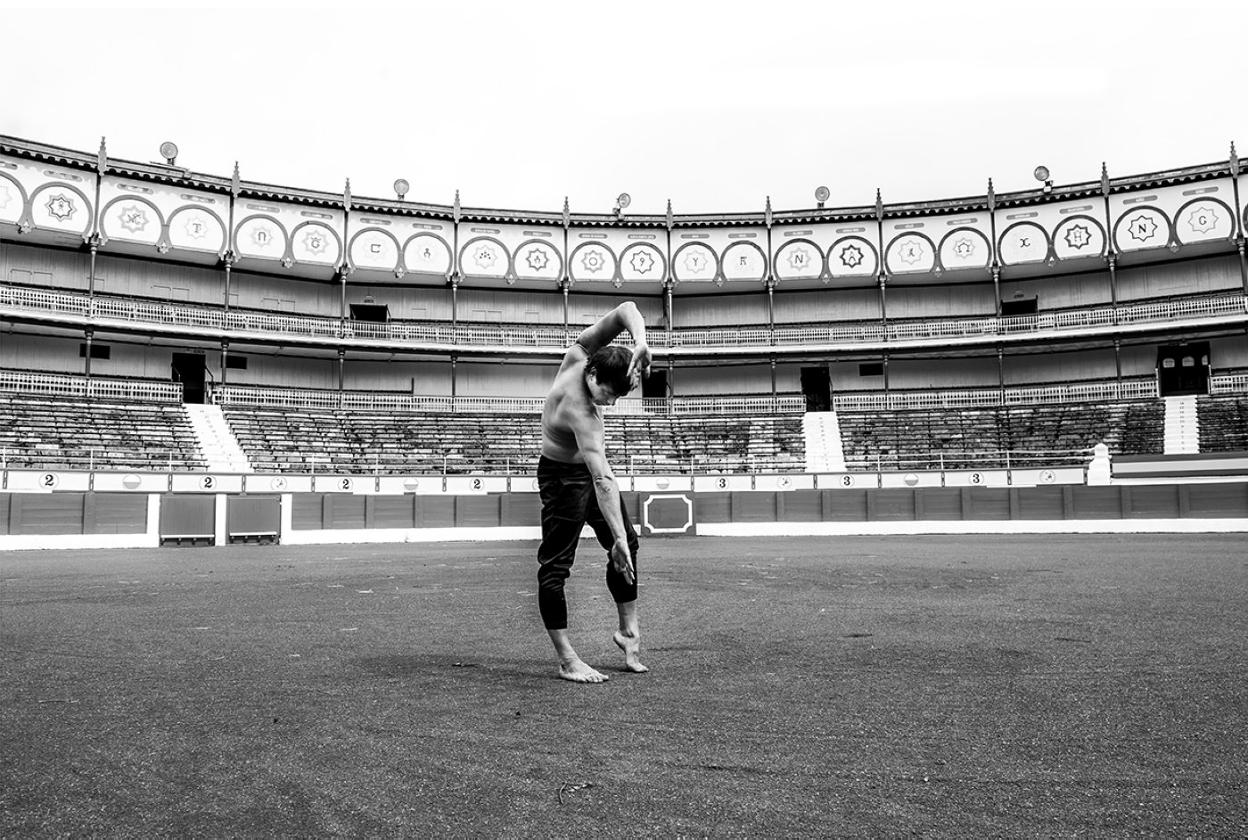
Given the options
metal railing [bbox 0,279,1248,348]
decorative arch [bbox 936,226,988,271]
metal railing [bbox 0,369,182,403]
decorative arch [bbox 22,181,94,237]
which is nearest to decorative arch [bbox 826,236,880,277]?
metal railing [bbox 0,279,1248,348]

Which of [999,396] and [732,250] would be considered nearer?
[999,396]

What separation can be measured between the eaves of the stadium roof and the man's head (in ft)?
109

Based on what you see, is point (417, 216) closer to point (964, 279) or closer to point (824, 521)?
point (824, 521)

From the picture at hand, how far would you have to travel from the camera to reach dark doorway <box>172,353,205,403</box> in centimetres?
3384

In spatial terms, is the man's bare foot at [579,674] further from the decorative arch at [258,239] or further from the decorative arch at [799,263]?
the decorative arch at [799,263]

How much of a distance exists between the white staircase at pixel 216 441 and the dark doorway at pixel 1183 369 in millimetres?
32836

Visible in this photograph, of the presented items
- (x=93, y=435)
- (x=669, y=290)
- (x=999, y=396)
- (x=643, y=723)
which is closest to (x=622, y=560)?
(x=643, y=723)

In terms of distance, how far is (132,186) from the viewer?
1271 inches

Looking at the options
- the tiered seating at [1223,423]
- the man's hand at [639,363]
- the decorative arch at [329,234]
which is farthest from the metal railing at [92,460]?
the tiered seating at [1223,423]

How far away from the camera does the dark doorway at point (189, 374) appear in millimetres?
33844

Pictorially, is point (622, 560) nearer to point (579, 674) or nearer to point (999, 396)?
point (579, 674)

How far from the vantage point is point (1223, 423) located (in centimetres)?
2928

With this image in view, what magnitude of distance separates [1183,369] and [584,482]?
122 ft

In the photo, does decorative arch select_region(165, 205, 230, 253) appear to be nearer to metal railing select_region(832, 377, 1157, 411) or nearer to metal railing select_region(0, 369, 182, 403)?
metal railing select_region(0, 369, 182, 403)
